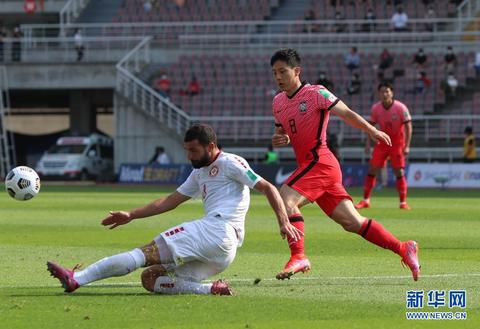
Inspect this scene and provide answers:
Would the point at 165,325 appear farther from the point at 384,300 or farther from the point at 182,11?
the point at 182,11

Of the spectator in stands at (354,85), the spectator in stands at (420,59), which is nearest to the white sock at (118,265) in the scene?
the spectator in stands at (354,85)

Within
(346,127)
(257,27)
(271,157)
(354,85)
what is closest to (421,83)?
(354,85)

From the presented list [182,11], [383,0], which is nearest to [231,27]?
[182,11]

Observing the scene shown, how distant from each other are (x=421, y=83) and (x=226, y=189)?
36.4 m

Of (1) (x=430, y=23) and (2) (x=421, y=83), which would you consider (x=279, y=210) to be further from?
(1) (x=430, y=23)

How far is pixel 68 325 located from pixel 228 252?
208cm

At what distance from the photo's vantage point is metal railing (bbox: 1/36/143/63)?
51250 mm

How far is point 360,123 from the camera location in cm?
1184

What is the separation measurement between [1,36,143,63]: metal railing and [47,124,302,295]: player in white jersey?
40.2 metres

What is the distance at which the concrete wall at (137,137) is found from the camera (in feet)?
157

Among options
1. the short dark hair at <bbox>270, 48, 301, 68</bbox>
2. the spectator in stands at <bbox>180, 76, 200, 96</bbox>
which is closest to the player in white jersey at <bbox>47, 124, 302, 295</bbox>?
the short dark hair at <bbox>270, 48, 301, 68</bbox>

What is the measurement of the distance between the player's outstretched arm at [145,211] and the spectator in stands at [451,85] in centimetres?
3604

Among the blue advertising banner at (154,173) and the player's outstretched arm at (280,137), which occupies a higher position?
the player's outstretched arm at (280,137)

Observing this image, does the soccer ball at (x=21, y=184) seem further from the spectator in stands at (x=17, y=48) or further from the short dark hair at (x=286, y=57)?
the spectator in stands at (x=17, y=48)
